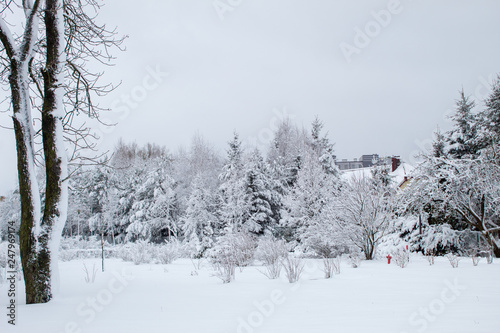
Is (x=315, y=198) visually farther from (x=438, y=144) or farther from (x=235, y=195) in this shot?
(x=438, y=144)

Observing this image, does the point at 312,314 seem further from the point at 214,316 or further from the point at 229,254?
the point at 229,254

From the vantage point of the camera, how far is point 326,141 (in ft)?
93.5

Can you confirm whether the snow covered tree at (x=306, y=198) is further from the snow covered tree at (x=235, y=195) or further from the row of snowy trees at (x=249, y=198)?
the snow covered tree at (x=235, y=195)

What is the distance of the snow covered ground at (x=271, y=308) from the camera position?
377cm

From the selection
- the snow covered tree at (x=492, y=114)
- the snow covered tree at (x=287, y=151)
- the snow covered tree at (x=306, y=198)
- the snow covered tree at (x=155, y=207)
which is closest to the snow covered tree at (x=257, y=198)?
the snow covered tree at (x=306, y=198)

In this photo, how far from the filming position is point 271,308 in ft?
15.5

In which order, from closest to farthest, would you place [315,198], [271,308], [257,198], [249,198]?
[271,308] < [315,198] < [249,198] < [257,198]

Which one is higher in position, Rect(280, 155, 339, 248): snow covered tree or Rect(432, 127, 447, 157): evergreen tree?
Rect(432, 127, 447, 157): evergreen tree

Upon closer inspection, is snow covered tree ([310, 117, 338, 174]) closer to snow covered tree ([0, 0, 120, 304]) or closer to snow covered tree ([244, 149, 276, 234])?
snow covered tree ([244, 149, 276, 234])

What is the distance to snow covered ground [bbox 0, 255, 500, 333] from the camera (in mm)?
3766

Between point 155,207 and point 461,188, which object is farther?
point 155,207

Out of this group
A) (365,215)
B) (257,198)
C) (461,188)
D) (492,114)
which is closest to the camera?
(365,215)

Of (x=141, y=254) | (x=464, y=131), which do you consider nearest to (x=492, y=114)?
(x=464, y=131)

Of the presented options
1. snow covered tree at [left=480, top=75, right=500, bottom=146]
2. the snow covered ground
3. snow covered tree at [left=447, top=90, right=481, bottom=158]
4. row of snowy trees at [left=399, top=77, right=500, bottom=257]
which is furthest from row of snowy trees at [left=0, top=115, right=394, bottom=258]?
the snow covered ground
